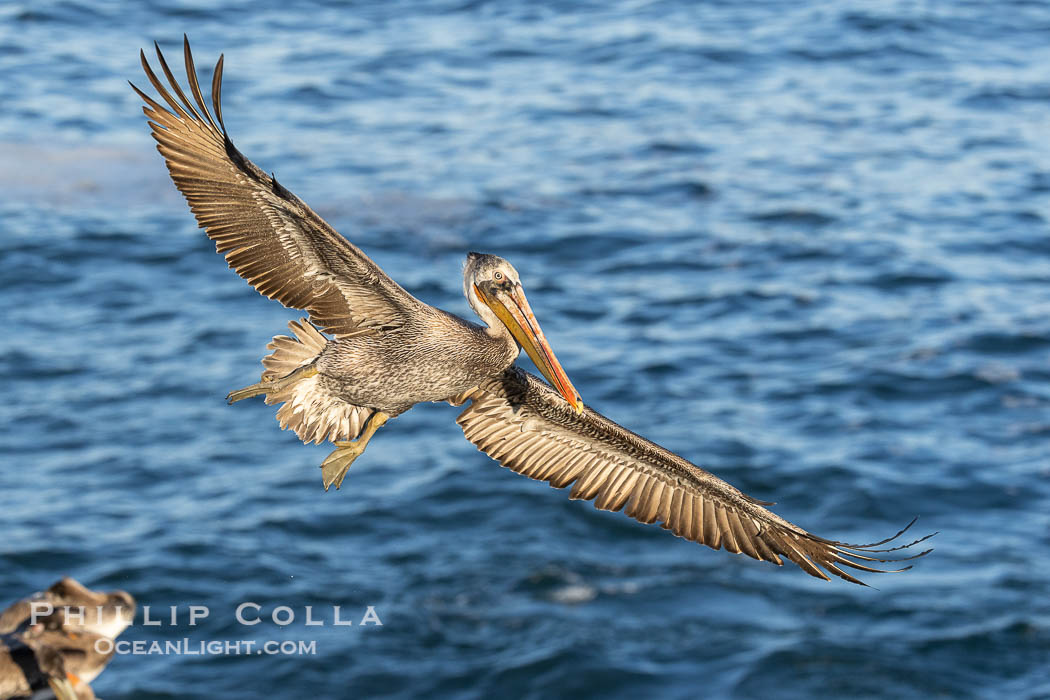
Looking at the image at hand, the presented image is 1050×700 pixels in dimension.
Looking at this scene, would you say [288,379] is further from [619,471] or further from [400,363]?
[619,471]

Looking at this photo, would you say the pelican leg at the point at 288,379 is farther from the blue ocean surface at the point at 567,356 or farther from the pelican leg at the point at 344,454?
the blue ocean surface at the point at 567,356

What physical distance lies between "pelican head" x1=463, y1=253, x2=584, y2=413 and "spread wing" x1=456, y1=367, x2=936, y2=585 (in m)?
0.66

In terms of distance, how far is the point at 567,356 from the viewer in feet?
72.1

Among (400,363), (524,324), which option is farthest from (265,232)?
(524,324)

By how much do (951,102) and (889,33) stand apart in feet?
13.7

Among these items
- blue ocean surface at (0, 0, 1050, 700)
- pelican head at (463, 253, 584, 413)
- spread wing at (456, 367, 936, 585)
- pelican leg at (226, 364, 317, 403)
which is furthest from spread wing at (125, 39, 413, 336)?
blue ocean surface at (0, 0, 1050, 700)

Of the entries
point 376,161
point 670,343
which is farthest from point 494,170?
point 670,343

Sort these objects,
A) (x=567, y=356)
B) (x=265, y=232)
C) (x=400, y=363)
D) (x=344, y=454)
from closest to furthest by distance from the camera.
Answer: (x=265, y=232) → (x=400, y=363) → (x=344, y=454) → (x=567, y=356)

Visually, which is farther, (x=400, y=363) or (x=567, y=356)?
(x=567, y=356)

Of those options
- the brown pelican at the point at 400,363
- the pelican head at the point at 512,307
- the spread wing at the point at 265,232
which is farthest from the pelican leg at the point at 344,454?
the pelican head at the point at 512,307

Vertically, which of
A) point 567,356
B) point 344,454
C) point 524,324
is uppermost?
point 524,324

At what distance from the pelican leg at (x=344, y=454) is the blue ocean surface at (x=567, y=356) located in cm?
938

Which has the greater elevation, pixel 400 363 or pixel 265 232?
pixel 265 232

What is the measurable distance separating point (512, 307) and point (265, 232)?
1636 millimetres
